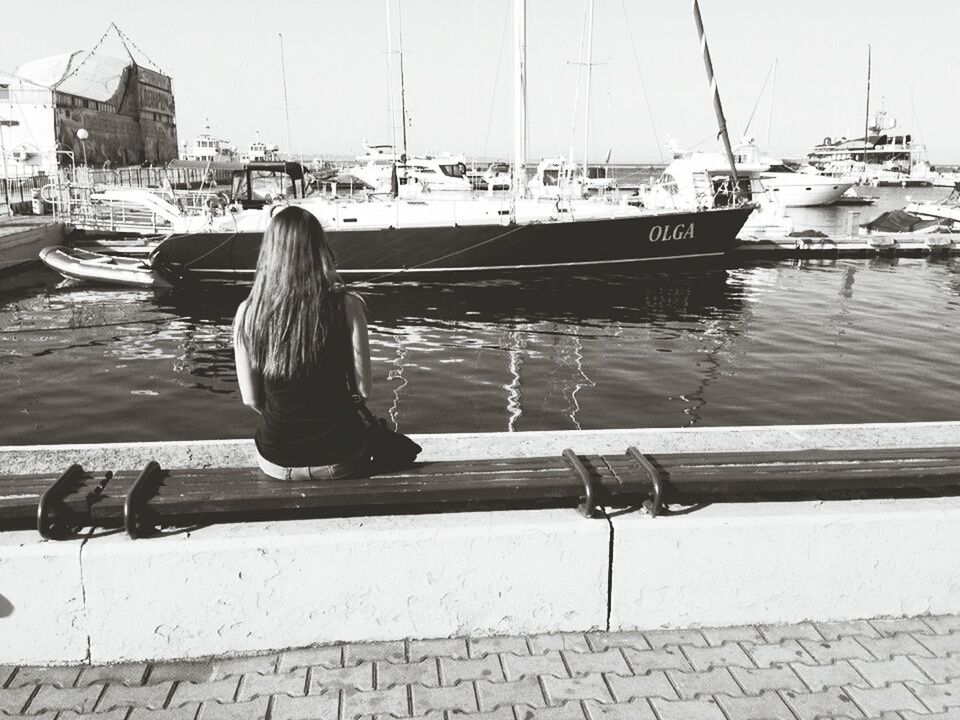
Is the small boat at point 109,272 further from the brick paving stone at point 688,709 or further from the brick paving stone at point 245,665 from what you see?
the brick paving stone at point 688,709

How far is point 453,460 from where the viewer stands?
385 cm

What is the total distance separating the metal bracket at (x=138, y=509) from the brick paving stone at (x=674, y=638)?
2117 millimetres

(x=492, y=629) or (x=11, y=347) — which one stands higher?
(x=492, y=629)

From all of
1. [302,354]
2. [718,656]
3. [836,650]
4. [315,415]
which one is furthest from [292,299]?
[836,650]

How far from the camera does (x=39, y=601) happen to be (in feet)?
10.0

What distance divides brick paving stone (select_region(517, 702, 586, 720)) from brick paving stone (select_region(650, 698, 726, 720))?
283mm

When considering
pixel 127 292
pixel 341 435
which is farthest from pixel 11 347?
pixel 341 435

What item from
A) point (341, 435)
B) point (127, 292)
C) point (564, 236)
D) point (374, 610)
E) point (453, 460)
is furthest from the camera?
point (564, 236)

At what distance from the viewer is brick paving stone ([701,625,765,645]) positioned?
3377 millimetres

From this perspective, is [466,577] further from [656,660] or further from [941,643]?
[941,643]

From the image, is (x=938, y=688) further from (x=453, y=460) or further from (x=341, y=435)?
(x=341, y=435)

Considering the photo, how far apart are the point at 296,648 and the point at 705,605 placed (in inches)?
68.5

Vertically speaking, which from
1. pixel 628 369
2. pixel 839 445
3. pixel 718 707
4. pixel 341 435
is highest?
pixel 341 435

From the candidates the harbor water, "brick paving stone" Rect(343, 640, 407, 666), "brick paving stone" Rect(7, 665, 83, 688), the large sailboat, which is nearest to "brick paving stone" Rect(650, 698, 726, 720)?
"brick paving stone" Rect(343, 640, 407, 666)
